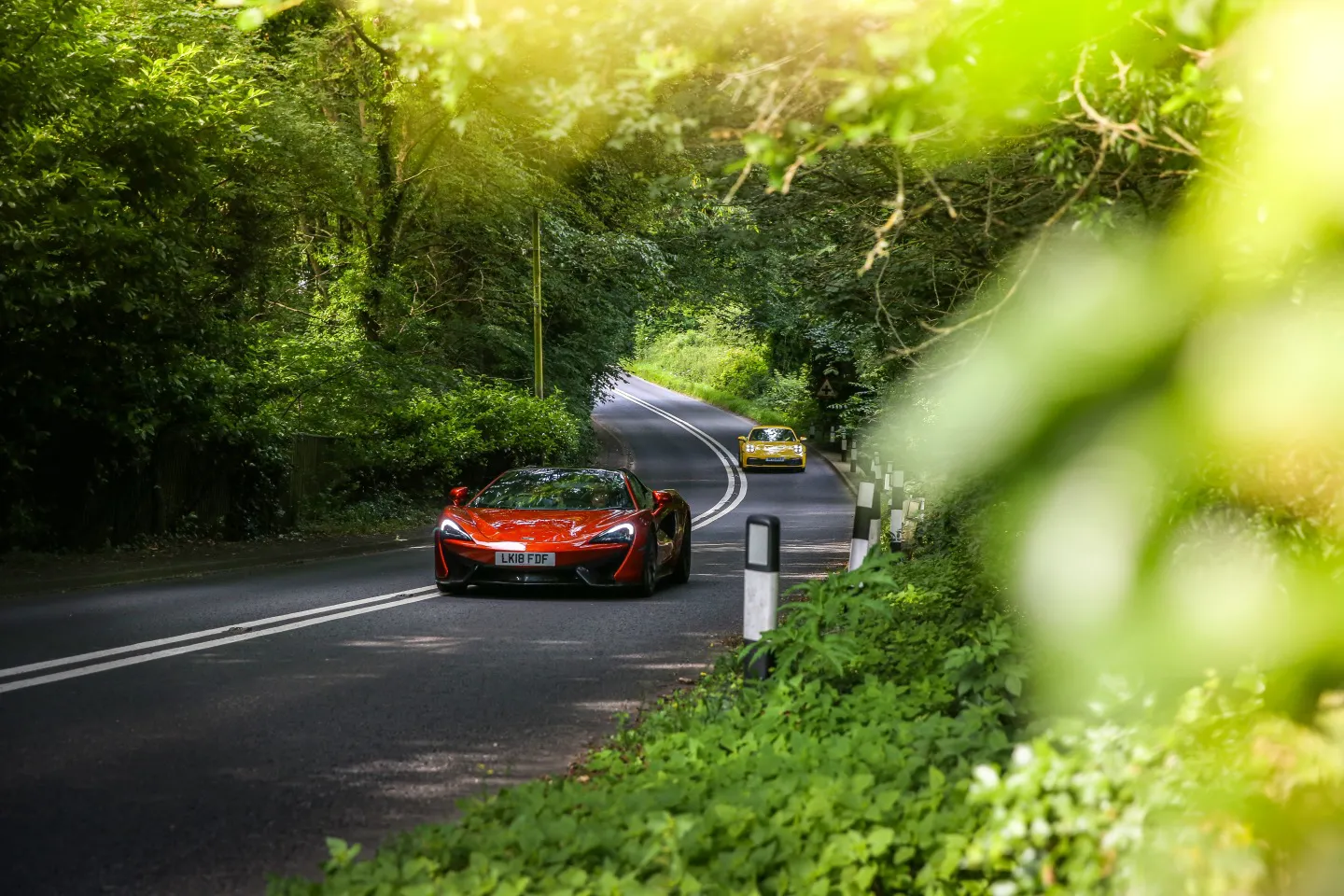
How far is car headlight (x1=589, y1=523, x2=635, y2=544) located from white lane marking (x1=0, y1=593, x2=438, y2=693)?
192 centimetres

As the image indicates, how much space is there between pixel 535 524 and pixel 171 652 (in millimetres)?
4364

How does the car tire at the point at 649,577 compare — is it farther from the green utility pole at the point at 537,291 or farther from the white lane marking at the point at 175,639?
the green utility pole at the point at 537,291

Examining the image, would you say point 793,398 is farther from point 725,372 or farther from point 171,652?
point 171,652

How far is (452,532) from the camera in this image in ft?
43.0

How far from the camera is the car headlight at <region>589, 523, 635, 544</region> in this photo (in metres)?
12.9

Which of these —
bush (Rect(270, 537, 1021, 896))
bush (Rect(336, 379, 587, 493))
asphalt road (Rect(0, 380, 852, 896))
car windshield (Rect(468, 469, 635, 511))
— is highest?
bush (Rect(336, 379, 587, 493))

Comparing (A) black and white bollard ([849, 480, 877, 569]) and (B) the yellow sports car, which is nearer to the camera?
(A) black and white bollard ([849, 480, 877, 569])

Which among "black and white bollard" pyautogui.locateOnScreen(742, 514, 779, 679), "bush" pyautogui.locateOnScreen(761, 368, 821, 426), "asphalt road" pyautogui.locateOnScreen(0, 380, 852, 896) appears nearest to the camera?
"asphalt road" pyautogui.locateOnScreen(0, 380, 852, 896)

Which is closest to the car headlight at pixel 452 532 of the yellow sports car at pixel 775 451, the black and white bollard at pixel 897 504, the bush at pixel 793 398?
the black and white bollard at pixel 897 504

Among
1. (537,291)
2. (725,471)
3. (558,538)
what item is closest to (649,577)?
(558,538)

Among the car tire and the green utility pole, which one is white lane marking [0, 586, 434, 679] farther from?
the green utility pole

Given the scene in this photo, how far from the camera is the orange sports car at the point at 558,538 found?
41.9 feet

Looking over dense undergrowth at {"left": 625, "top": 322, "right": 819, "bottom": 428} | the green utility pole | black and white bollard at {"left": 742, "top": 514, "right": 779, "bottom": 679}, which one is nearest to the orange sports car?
black and white bollard at {"left": 742, "top": 514, "right": 779, "bottom": 679}

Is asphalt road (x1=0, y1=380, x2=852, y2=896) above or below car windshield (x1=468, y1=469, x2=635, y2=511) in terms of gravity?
below
